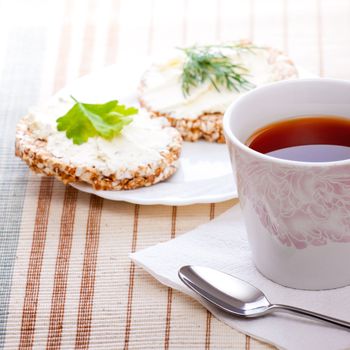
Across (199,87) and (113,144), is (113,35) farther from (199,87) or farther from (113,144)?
(113,144)

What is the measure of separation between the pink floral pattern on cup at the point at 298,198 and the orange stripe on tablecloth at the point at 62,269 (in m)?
0.45

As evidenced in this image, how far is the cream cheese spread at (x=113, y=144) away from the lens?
5.87 feet

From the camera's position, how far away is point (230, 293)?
143 cm

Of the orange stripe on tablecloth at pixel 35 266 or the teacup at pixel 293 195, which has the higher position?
the teacup at pixel 293 195

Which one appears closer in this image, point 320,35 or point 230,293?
point 230,293

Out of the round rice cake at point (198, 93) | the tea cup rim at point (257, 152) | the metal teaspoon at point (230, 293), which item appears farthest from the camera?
the round rice cake at point (198, 93)

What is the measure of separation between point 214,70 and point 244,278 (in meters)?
0.78

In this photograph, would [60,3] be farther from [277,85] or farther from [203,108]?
[277,85]

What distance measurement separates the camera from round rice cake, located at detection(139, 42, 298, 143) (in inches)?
77.3

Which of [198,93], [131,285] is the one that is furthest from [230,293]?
[198,93]

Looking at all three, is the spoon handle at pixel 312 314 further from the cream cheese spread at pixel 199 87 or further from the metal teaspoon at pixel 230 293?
the cream cheese spread at pixel 199 87

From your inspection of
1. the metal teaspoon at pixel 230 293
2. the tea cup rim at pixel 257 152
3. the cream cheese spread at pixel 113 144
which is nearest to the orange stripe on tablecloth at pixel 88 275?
the cream cheese spread at pixel 113 144

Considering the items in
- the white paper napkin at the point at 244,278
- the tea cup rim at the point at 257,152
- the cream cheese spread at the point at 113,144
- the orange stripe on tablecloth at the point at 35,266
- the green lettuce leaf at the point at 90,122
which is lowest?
the orange stripe on tablecloth at the point at 35,266

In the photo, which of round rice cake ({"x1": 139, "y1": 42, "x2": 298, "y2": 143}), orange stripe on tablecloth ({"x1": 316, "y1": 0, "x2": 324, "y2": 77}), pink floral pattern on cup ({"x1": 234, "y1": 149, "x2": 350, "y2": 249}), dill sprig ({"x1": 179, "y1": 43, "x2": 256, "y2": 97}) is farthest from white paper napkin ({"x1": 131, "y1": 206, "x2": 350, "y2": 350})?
orange stripe on tablecloth ({"x1": 316, "y1": 0, "x2": 324, "y2": 77})
